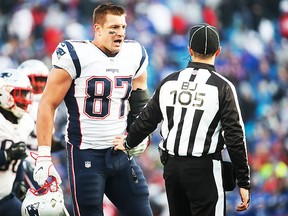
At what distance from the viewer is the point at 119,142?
18.1 feet

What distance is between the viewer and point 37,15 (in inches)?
554

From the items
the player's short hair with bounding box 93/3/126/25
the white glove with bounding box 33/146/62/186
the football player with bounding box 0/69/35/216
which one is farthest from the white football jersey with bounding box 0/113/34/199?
the player's short hair with bounding box 93/3/126/25

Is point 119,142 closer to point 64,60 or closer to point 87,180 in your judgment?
point 87,180

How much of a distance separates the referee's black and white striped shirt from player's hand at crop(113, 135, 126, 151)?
0.42 metres

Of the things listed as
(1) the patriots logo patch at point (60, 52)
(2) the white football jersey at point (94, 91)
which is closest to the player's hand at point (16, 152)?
(2) the white football jersey at point (94, 91)

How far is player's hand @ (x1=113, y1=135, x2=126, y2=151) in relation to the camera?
18.0ft

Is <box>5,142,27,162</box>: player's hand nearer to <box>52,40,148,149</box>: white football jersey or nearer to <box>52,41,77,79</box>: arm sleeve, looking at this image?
<box>52,40,148,149</box>: white football jersey

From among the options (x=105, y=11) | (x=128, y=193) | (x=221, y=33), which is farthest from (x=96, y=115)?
(x=221, y=33)

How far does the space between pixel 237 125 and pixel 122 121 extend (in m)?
0.98

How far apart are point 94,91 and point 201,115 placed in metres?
0.82

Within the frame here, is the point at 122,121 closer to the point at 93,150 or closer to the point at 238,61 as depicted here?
the point at 93,150

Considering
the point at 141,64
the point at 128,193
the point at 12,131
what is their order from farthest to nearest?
the point at 12,131 → the point at 141,64 → the point at 128,193

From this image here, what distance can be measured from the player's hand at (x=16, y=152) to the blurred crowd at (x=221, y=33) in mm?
6036

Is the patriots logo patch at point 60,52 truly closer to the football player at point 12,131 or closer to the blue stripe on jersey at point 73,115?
the blue stripe on jersey at point 73,115
